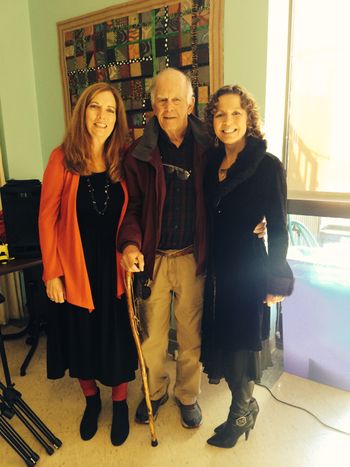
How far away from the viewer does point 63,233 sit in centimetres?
156

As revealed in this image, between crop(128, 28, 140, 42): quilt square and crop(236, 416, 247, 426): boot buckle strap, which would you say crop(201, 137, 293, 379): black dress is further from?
crop(128, 28, 140, 42): quilt square

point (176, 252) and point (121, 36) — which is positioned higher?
point (121, 36)

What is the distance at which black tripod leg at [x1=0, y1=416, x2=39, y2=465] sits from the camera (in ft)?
5.11

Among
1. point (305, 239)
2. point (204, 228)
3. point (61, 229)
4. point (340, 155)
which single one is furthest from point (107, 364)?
point (340, 155)

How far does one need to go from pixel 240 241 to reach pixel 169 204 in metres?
0.34

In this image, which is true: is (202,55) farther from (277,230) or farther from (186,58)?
(277,230)

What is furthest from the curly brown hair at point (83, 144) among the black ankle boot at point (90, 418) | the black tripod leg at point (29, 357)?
the black tripod leg at point (29, 357)

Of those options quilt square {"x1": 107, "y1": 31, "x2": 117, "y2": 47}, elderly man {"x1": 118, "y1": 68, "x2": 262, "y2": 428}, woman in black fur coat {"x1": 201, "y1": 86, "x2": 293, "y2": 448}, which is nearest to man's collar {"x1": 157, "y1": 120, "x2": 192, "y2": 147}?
elderly man {"x1": 118, "y1": 68, "x2": 262, "y2": 428}

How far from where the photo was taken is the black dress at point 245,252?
1404 millimetres

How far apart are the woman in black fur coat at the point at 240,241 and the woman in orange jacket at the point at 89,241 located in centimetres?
39

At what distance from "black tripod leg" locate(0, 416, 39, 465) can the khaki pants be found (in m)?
0.58

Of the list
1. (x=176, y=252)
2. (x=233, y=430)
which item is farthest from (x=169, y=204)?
(x=233, y=430)

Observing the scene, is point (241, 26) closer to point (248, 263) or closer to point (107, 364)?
point (248, 263)

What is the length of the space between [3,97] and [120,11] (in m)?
1.01
